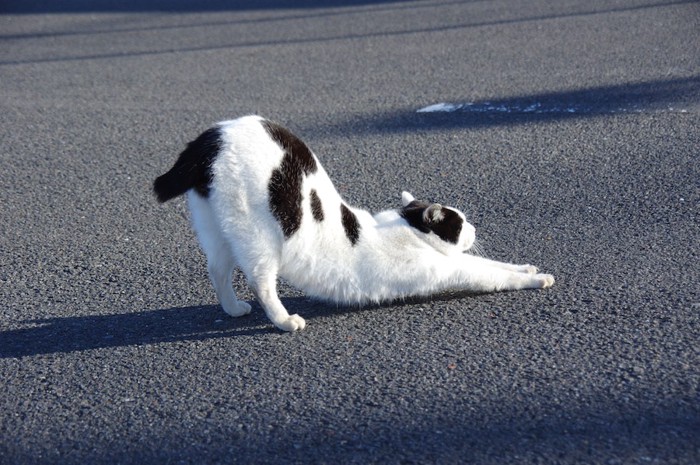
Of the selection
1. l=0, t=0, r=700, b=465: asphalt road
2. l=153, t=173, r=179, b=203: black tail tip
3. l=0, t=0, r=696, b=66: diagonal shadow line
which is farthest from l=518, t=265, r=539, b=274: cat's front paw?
l=0, t=0, r=696, b=66: diagonal shadow line

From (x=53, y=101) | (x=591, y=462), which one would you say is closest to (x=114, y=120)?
(x=53, y=101)

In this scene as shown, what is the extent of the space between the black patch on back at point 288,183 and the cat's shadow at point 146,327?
521mm

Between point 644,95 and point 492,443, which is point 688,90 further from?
point 492,443

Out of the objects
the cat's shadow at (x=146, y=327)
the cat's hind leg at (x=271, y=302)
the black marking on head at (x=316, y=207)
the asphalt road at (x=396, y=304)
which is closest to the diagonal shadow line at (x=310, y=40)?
the asphalt road at (x=396, y=304)

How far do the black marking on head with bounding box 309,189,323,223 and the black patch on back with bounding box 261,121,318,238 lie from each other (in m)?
0.07

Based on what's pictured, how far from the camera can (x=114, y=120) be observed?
26.1ft

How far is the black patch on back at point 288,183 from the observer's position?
402cm

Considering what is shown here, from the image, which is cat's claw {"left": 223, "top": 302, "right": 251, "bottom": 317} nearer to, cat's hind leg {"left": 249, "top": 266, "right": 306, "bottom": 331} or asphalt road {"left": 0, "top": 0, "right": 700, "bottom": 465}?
asphalt road {"left": 0, "top": 0, "right": 700, "bottom": 465}

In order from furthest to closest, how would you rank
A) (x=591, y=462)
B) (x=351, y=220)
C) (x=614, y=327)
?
(x=351, y=220)
(x=614, y=327)
(x=591, y=462)

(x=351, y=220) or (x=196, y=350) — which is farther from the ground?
(x=351, y=220)

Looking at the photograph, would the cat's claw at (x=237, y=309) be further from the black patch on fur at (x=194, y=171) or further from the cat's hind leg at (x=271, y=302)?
the black patch on fur at (x=194, y=171)

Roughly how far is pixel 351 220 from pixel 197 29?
8.09 m

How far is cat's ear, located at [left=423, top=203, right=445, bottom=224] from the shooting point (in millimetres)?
4363

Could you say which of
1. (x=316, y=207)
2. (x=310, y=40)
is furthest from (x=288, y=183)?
(x=310, y=40)
